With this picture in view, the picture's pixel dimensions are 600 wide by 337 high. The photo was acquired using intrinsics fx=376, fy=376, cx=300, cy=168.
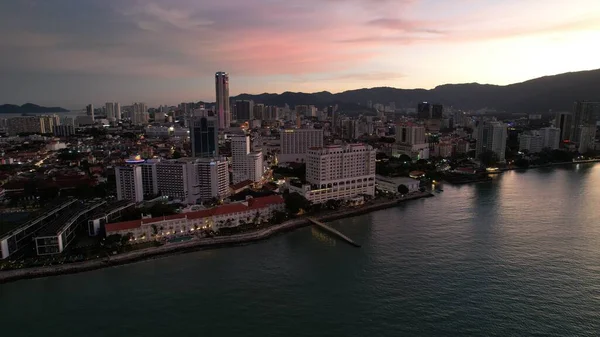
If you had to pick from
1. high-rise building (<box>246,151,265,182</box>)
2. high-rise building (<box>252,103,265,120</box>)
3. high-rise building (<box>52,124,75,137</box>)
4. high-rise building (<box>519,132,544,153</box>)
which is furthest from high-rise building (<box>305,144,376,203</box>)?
high-rise building (<box>252,103,265,120</box>)

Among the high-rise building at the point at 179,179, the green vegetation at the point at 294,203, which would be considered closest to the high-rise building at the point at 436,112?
the green vegetation at the point at 294,203

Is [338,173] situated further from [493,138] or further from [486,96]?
[486,96]

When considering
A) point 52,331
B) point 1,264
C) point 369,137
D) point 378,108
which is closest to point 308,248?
point 52,331

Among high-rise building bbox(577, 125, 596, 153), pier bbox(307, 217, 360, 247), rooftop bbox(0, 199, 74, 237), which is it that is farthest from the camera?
high-rise building bbox(577, 125, 596, 153)

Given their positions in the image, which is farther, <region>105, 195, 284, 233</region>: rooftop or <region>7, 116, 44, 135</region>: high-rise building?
<region>7, 116, 44, 135</region>: high-rise building

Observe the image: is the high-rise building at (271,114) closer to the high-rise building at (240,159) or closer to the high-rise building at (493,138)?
the high-rise building at (493,138)

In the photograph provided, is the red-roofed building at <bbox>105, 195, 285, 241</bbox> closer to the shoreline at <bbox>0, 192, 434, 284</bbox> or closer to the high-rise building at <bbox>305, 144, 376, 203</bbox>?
the shoreline at <bbox>0, 192, 434, 284</bbox>
